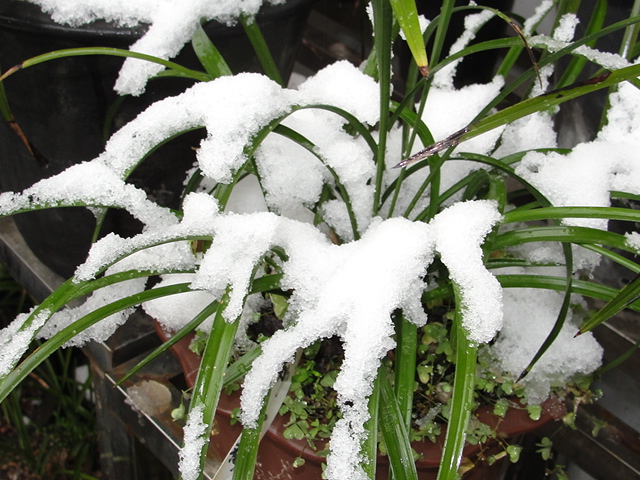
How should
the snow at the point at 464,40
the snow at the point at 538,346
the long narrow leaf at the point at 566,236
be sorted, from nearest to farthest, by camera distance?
the long narrow leaf at the point at 566,236 < the snow at the point at 538,346 < the snow at the point at 464,40

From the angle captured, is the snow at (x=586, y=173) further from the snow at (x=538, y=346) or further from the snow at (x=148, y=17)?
the snow at (x=148, y=17)

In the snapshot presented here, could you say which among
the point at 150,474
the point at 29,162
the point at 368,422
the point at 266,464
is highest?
the point at 29,162

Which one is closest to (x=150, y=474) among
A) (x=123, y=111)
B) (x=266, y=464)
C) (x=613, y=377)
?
(x=266, y=464)

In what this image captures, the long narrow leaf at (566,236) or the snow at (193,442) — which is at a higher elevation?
the long narrow leaf at (566,236)

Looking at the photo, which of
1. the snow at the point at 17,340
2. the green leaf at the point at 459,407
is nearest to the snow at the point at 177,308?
the snow at the point at 17,340

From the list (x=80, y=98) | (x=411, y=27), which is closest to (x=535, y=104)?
(x=411, y=27)

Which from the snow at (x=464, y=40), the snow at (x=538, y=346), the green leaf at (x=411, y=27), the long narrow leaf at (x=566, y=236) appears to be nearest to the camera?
the green leaf at (x=411, y=27)

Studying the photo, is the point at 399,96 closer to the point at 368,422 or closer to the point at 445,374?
the point at 445,374
